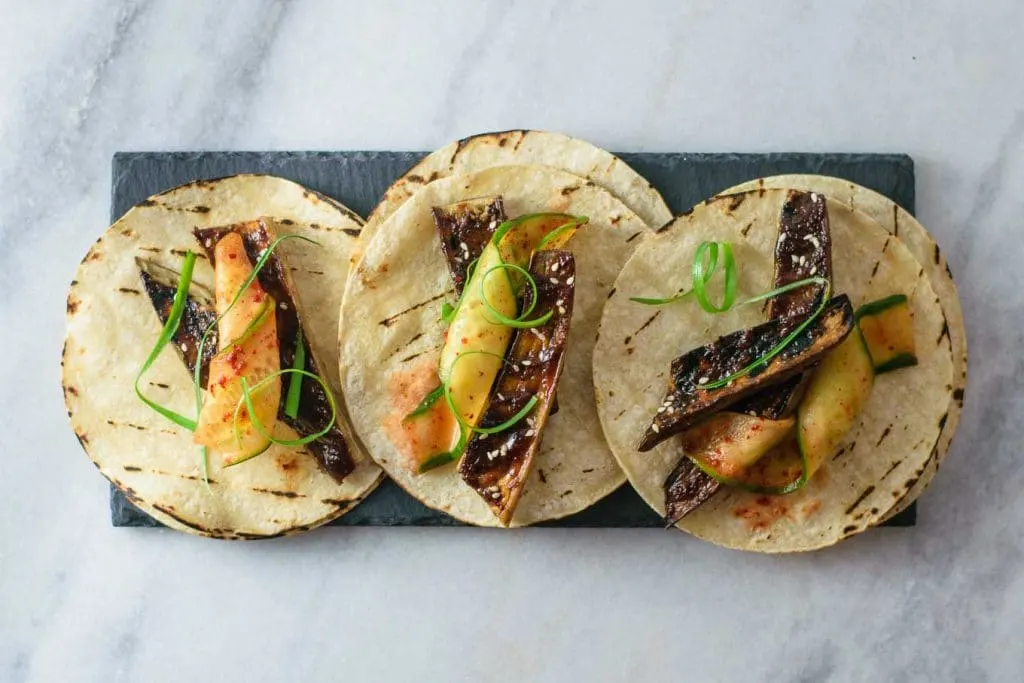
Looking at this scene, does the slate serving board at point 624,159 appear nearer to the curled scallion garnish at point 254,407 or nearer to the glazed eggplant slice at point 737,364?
the curled scallion garnish at point 254,407

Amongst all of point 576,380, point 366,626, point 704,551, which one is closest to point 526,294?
point 576,380

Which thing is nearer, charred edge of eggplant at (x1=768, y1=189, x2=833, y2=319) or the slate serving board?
charred edge of eggplant at (x1=768, y1=189, x2=833, y2=319)

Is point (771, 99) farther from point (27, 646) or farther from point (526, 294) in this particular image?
point (27, 646)

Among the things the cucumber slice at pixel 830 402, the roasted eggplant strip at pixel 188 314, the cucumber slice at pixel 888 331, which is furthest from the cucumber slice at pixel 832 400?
the roasted eggplant strip at pixel 188 314

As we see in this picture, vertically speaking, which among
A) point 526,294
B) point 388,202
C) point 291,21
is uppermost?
point 291,21

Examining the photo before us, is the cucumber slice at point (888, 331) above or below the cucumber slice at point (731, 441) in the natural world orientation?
above

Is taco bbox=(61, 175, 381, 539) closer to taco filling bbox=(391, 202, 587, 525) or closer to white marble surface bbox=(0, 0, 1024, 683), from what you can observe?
white marble surface bbox=(0, 0, 1024, 683)

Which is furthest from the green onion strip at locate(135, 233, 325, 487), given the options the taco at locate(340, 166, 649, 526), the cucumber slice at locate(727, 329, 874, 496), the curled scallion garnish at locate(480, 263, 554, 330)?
the cucumber slice at locate(727, 329, 874, 496)
